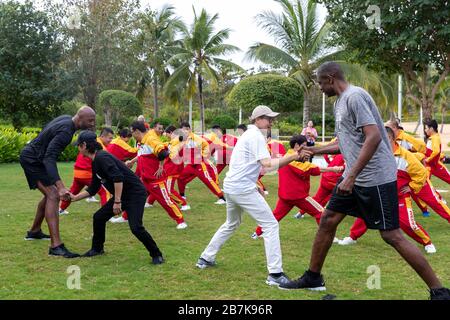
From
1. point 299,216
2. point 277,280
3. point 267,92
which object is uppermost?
point 267,92

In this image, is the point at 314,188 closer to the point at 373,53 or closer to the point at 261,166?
the point at 373,53

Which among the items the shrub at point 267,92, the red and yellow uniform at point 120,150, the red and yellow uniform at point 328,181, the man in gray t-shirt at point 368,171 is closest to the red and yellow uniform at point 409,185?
the red and yellow uniform at point 328,181

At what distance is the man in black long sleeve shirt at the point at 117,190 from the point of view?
5.96m

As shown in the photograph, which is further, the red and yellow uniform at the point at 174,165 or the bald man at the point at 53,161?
the red and yellow uniform at the point at 174,165

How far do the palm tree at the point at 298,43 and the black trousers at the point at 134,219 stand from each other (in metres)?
21.3

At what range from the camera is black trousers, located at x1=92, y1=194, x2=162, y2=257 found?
596 cm

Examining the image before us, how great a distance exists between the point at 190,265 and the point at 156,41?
108 ft

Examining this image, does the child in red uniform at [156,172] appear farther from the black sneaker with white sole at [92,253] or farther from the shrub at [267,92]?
the shrub at [267,92]

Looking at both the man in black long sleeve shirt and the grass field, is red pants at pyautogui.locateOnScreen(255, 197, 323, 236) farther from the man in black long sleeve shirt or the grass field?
the man in black long sleeve shirt

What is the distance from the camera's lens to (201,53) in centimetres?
3250

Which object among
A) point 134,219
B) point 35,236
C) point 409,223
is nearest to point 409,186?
point 409,223

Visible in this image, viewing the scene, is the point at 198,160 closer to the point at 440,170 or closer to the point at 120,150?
the point at 120,150

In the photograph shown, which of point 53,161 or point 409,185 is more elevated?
point 53,161

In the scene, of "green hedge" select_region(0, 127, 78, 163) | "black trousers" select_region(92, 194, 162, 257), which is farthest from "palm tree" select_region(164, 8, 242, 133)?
"black trousers" select_region(92, 194, 162, 257)
